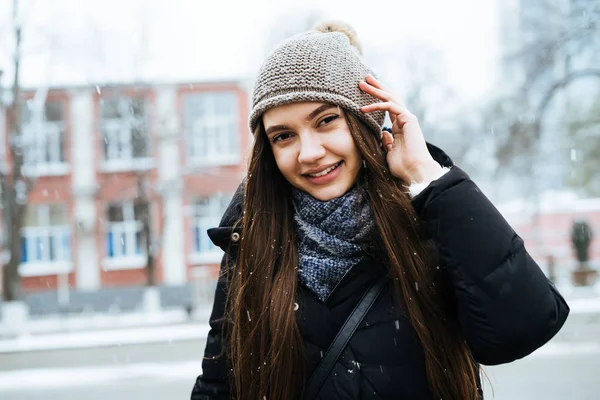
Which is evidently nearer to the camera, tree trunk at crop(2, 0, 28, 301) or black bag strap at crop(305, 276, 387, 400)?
black bag strap at crop(305, 276, 387, 400)

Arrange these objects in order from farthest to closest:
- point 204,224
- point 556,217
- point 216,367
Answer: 1. point 556,217
2. point 204,224
3. point 216,367

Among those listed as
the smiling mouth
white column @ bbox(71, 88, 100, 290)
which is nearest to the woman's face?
the smiling mouth

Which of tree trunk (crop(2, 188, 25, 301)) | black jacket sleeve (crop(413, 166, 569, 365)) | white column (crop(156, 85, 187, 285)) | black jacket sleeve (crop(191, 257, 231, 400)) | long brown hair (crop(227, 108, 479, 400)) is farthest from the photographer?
white column (crop(156, 85, 187, 285))

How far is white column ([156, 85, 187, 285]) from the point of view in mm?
19188

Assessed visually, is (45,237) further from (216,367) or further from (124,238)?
(216,367)

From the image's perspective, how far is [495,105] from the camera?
60.8 feet

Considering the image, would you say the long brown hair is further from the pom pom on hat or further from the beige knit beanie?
the pom pom on hat

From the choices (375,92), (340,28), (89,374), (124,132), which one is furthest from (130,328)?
(375,92)

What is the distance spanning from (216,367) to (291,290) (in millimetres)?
387

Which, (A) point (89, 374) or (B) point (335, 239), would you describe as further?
(A) point (89, 374)

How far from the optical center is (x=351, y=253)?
63.4 inches

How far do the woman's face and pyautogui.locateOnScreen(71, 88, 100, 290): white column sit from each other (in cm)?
1910

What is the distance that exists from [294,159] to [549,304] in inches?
30.1

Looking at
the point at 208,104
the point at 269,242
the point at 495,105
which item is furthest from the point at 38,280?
the point at 269,242
